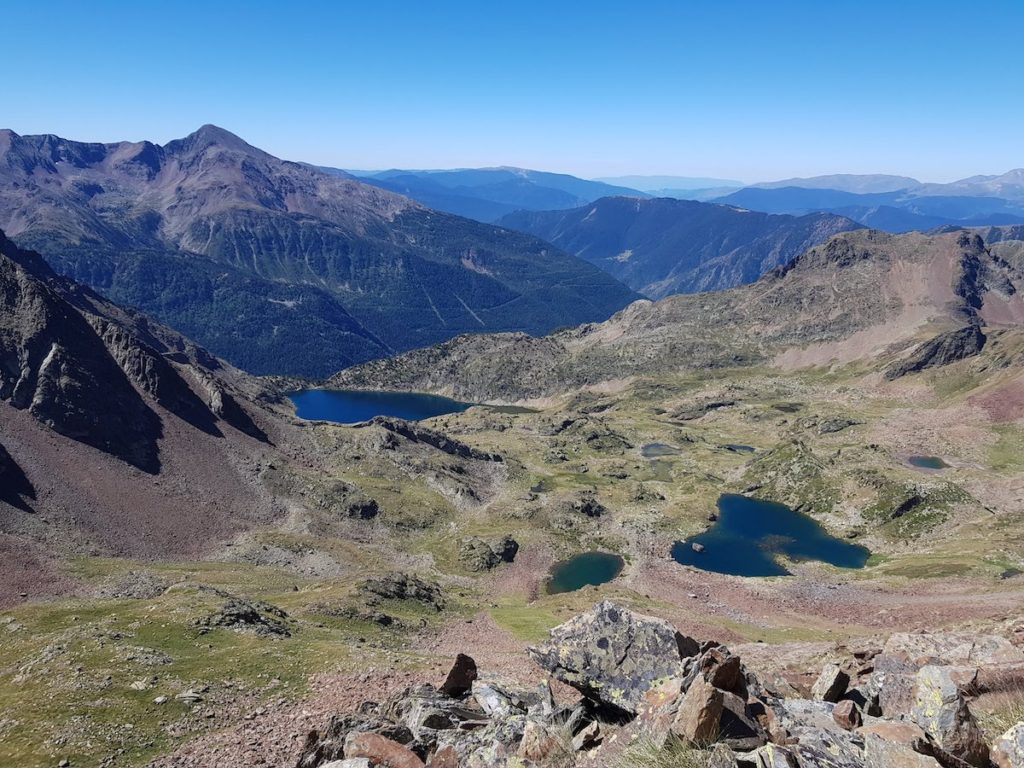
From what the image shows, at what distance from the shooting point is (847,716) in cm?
2105

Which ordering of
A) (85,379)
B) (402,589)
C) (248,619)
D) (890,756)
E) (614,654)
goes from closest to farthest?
(890,756), (614,654), (248,619), (402,589), (85,379)

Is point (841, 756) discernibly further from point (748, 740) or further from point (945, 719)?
point (945, 719)

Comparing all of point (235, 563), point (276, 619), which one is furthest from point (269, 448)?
point (276, 619)

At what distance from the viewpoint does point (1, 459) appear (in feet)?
306

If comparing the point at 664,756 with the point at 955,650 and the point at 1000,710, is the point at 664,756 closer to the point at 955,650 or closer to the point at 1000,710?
the point at 1000,710

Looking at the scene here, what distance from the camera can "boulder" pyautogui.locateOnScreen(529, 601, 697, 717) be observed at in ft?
80.9

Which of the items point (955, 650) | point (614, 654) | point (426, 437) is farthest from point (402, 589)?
Answer: point (426, 437)

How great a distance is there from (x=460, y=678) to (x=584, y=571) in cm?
8848

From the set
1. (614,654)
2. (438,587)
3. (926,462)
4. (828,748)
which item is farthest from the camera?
(926,462)

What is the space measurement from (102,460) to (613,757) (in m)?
114

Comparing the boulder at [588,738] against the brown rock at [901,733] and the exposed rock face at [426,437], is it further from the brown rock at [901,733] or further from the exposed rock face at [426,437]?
the exposed rock face at [426,437]

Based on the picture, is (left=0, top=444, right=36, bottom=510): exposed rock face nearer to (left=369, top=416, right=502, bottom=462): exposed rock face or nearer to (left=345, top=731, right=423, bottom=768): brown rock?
(left=369, top=416, right=502, bottom=462): exposed rock face

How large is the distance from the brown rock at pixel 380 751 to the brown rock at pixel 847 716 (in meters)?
14.1

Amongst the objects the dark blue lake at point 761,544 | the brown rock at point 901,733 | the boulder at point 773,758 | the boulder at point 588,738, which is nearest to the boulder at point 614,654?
the boulder at point 588,738
